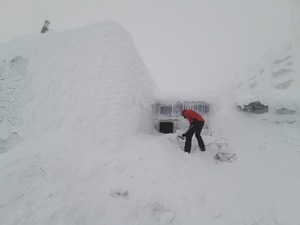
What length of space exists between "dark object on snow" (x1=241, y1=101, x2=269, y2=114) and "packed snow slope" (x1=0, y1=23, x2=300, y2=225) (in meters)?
0.23

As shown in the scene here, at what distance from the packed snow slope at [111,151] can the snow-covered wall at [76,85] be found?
0.09ft

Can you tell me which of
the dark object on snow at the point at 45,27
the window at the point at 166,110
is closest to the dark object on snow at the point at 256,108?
the window at the point at 166,110

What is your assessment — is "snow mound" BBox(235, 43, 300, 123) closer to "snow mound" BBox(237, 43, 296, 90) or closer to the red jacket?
"snow mound" BBox(237, 43, 296, 90)

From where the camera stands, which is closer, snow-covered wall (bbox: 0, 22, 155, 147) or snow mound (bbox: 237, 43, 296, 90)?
snow-covered wall (bbox: 0, 22, 155, 147)

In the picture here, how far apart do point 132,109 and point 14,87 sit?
3641 millimetres

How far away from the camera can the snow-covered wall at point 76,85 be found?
14.9ft

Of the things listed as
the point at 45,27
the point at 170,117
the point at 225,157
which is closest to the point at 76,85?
the point at 170,117

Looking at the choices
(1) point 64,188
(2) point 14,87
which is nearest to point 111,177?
(1) point 64,188

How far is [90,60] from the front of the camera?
4992 millimetres

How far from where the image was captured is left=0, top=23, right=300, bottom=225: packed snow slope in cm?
294

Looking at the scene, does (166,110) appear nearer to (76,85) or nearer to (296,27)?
(76,85)

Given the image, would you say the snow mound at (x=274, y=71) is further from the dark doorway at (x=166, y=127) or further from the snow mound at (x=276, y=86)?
the dark doorway at (x=166, y=127)

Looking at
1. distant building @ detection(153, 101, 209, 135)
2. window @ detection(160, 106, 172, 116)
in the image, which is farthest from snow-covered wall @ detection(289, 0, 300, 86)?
window @ detection(160, 106, 172, 116)

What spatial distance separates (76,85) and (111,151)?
199cm
